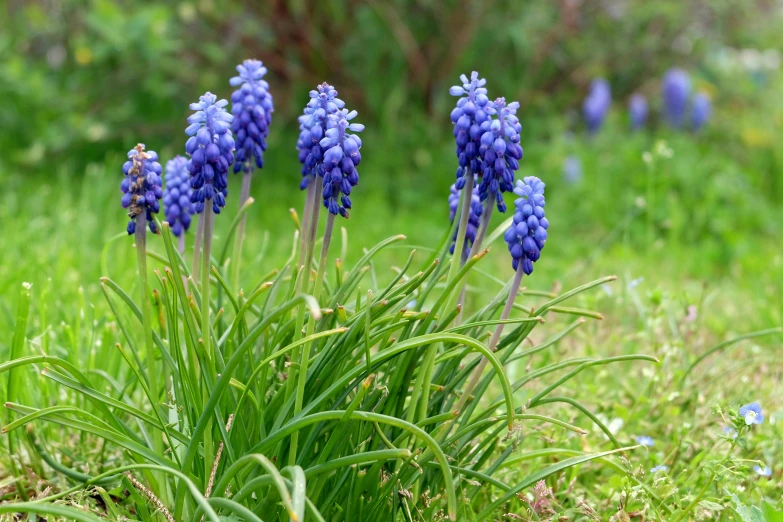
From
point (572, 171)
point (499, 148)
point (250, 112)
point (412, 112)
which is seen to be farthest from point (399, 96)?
point (499, 148)

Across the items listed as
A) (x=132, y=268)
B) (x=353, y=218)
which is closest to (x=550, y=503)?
(x=132, y=268)

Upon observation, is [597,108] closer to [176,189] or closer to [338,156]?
[176,189]

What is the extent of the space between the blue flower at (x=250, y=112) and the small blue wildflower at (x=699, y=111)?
554 cm

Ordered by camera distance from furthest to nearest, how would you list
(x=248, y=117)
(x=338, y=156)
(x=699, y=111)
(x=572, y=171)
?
(x=699, y=111) < (x=572, y=171) < (x=248, y=117) < (x=338, y=156)

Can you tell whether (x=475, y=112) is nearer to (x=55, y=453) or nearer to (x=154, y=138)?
(x=55, y=453)

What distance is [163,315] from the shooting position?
236 centimetres

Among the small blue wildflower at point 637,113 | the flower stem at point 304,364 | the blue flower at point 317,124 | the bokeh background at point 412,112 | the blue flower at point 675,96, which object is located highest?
the blue flower at point 675,96

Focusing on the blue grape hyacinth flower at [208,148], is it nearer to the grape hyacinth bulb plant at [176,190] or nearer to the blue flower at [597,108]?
the grape hyacinth bulb plant at [176,190]

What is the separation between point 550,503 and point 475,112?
3.79 feet

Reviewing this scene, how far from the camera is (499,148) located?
194cm

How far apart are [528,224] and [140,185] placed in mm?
928

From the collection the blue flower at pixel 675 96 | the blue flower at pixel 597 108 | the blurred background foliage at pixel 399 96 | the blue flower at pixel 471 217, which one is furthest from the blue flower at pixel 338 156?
the blue flower at pixel 675 96

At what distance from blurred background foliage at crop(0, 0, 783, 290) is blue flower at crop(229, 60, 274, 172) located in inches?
123

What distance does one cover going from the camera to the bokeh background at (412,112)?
5.66 m
